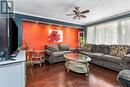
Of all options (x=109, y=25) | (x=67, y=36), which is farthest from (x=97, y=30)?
(x=67, y=36)

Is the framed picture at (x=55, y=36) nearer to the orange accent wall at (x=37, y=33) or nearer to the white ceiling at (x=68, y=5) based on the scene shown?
the orange accent wall at (x=37, y=33)

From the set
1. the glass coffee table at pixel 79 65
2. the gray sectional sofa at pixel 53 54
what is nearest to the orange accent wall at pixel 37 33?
the gray sectional sofa at pixel 53 54

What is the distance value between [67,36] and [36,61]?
109 inches

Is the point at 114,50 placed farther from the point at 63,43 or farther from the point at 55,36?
the point at 55,36

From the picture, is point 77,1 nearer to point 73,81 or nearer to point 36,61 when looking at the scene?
point 73,81

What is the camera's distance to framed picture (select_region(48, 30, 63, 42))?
18.4 feet

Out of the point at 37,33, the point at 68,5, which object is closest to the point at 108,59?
the point at 68,5

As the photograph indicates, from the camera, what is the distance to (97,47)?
18.0ft

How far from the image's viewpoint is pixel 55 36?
582 cm

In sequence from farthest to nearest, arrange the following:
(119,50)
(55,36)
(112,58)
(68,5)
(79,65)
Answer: (55,36), (119,50), (112,58), (79,65), (68,5)

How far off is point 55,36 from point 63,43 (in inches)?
31.9

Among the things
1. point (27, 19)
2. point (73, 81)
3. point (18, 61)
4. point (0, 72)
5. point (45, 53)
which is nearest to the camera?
point (0, 72)

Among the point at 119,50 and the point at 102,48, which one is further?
the point at 102,48

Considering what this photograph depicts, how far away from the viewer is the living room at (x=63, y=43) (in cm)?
191
